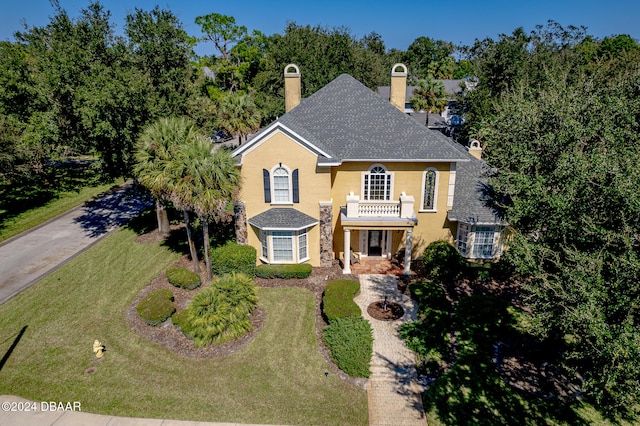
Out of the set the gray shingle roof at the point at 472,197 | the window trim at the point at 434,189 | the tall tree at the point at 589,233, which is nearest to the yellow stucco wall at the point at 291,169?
the window trim at the point at 434,189

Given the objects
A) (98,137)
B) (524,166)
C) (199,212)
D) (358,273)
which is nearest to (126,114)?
(98,137)

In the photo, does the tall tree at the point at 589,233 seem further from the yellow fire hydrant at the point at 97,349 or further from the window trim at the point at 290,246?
the yellow fire hydrant at the point at 97,349

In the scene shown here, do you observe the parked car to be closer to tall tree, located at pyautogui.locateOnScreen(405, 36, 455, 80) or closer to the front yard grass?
the front yard grass

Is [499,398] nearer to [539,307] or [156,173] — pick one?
[539,307]

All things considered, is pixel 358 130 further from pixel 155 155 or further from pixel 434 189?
pixel 155 155

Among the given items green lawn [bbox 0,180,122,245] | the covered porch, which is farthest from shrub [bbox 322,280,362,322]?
green lawn [bbox 0,180,122,245]
